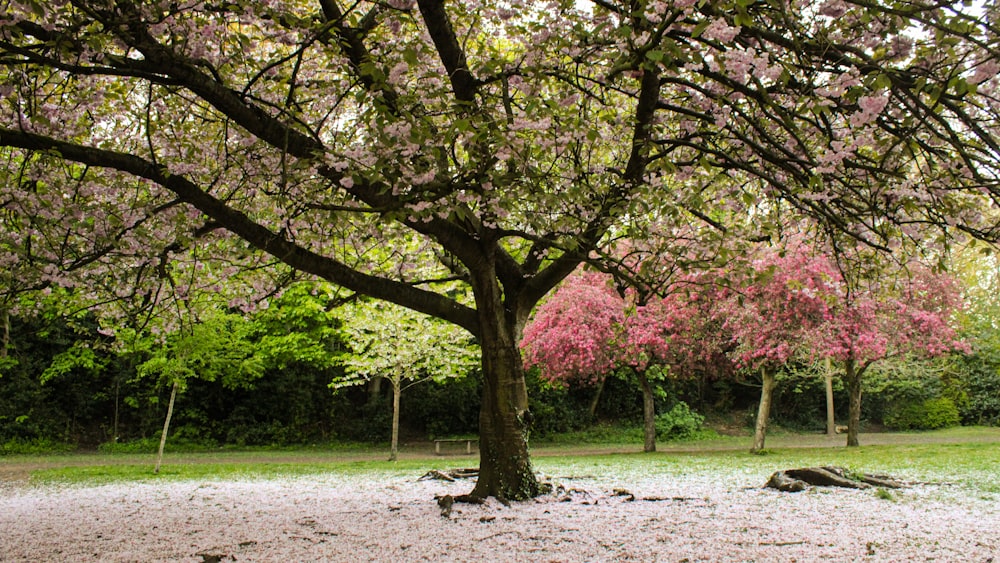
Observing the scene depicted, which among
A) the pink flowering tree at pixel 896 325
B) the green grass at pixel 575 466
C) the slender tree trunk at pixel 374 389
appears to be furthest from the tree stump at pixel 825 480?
the slender tree trunk at pixel 374 389

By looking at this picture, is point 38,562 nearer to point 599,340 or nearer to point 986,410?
point 599,340

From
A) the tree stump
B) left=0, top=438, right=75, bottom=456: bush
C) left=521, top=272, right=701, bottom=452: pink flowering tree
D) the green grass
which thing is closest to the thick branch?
the tree stump

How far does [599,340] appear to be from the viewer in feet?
57.1

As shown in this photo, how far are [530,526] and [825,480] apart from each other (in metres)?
4.55

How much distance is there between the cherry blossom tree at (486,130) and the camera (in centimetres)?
428

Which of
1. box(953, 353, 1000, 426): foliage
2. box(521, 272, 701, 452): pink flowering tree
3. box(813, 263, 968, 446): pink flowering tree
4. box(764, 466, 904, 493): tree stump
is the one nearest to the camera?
box(764, 466, 904, 493): tree stump

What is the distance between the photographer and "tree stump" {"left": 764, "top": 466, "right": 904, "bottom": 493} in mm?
7859

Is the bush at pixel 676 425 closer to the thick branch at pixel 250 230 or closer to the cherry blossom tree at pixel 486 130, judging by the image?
the cherry blossom tree at pixel 486 130

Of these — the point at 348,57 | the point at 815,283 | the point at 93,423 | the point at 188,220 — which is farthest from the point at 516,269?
the point at 93,423

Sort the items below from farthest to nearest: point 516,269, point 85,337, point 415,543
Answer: point 85,337
point 516,269
point 415,543

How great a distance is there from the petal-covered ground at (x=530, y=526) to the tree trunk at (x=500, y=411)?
1.09 ft

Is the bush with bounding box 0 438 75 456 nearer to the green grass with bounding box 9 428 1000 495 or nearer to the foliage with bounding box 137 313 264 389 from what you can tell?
the green grass with bounding box 9 428 1000 495

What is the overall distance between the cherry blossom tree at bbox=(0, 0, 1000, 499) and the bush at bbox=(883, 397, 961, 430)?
24771 mm

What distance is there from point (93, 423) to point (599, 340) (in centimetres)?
1754
